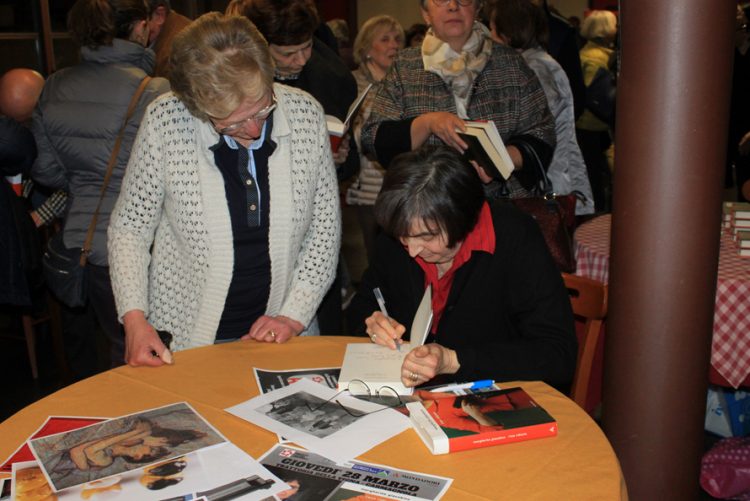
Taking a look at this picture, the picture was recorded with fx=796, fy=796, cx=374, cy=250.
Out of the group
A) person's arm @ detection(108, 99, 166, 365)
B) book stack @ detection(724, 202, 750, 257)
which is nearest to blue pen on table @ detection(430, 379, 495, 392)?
person's arm @ detection(108, 99, 166, 365)

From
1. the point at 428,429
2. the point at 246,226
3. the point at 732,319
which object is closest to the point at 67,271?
the point at 246,226

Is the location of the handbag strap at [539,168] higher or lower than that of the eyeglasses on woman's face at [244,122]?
lower

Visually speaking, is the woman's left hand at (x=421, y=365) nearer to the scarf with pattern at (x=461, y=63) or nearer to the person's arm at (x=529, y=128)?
the person's arm at (x=529, y=128)

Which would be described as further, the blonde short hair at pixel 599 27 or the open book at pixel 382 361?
the blonde short hair at pixel 599 27

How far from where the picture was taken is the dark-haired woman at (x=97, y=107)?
114 inches

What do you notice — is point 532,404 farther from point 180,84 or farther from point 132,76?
point 132,76

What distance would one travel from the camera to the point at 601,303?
232cm

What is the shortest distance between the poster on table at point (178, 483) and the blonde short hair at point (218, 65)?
2.96 feet

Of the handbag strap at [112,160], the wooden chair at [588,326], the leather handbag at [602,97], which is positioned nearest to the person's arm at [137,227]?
the handbag strap at [112,160]

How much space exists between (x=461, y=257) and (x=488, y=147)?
724 mm

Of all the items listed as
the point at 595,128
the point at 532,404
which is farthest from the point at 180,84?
the point at 595,128

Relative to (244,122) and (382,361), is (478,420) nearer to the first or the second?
(382,361)

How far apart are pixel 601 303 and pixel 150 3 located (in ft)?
6.51

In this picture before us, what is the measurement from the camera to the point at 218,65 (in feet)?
6.55
